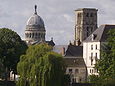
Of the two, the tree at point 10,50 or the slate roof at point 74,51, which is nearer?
the tree at point 10,50

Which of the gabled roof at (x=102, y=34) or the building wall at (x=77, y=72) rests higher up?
the gabled roof at (x=102, y=34)

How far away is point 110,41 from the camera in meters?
110

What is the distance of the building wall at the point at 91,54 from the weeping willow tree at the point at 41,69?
1740 inches

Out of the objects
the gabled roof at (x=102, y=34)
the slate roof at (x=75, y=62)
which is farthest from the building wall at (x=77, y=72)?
the gabled roof at (x=102, y=34)

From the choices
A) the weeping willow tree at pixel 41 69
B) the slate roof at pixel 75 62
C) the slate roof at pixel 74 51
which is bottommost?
the weeping willow tree at pixel 41 69

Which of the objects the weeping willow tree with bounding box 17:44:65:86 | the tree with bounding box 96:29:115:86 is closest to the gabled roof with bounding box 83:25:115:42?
the tree with bounding box 96:29:115:86

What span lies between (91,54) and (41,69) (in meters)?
50.8

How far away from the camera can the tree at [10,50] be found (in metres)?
117

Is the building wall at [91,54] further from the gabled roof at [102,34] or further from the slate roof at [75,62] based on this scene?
the slate roof at [75,62]

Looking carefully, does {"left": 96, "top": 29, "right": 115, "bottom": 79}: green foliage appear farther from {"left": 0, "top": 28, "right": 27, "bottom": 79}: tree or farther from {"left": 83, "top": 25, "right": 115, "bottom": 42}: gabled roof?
{"left": 83, "top": 25, "right": 115, "bottom": 42}: gabled roof

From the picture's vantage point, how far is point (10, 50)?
117 meters

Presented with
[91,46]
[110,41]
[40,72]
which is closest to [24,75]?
[40,72]

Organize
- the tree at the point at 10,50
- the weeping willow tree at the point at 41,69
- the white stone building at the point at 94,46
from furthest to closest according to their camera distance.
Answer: the white stone building at the point at 94,46, the tree at the point at 10,50, the weeping willow tree at the point at 41,69

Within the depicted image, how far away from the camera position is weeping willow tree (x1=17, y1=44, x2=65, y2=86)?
96.7 meters
